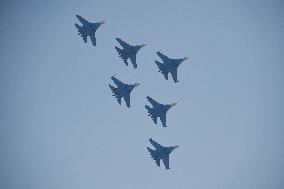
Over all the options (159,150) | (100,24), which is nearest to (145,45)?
(100,24)

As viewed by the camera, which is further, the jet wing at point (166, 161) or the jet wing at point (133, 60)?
the jet wing at point (166, 161)

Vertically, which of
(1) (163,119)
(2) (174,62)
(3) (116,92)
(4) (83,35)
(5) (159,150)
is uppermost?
(4) (83,35)

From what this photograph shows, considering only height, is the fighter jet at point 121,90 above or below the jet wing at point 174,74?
below

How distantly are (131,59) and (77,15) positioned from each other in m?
11.1

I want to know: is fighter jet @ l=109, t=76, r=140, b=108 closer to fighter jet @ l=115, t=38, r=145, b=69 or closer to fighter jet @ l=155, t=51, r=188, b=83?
fighter jet @ l=115, t=38, r=145, b=69

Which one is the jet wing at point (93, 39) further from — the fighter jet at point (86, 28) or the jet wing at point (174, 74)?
the jet wing at point (174, 74)

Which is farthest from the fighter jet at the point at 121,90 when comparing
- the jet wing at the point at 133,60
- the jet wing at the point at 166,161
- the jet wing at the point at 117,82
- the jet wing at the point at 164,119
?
the jet wing at the point at 166,161

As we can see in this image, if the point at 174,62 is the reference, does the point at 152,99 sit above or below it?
below

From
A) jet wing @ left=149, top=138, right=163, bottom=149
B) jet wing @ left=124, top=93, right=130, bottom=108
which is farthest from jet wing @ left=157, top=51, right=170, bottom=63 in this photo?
jet wing @ left=149, top=138, right=163, bottom=149

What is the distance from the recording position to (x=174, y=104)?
59.3 m

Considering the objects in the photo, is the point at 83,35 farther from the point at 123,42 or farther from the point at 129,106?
the point at 129,106

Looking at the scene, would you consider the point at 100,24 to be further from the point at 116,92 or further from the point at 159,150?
the point at 159,150

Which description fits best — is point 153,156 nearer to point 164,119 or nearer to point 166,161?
point 166,161

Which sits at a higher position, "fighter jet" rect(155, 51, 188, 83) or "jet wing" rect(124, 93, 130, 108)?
"fighter jet" rect(155, 51, 188, 83)
